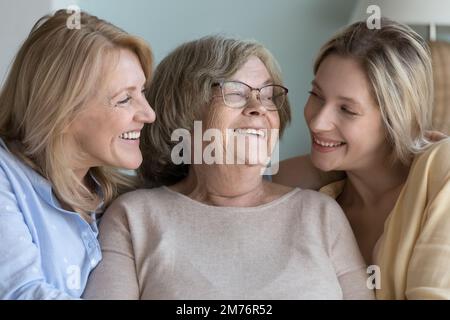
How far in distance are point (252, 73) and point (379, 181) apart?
42cm

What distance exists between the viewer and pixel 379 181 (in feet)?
5.36

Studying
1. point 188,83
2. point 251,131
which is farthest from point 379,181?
point 188,83

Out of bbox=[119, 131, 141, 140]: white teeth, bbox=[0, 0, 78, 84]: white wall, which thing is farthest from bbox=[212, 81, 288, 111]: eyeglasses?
bbox=[0, 0, 78, 84]: white wall

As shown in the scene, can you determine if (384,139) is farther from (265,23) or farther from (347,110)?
(265,23)

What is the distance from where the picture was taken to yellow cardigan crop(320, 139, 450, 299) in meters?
1.30

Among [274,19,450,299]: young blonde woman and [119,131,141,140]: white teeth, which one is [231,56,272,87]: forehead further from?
[119,131,141,140]: white teeth

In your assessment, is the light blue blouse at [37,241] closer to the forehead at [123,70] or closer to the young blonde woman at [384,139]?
the forehead at [123,70]

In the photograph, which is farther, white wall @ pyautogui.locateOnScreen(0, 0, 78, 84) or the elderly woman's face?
white wall @ pyautogui.locateOnScreen(0, 0, 78, 84)

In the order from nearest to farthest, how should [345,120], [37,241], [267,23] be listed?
[37,241], [345,120], [267,23]

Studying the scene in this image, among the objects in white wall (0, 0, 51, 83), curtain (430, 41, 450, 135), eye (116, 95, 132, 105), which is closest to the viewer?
eye (116, 95, 132, 105)

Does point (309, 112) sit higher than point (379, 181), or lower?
higher

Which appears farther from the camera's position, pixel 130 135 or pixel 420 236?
pixel 130 135

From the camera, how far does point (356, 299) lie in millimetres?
1387

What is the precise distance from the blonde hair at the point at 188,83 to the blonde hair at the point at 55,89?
133 millimetres
